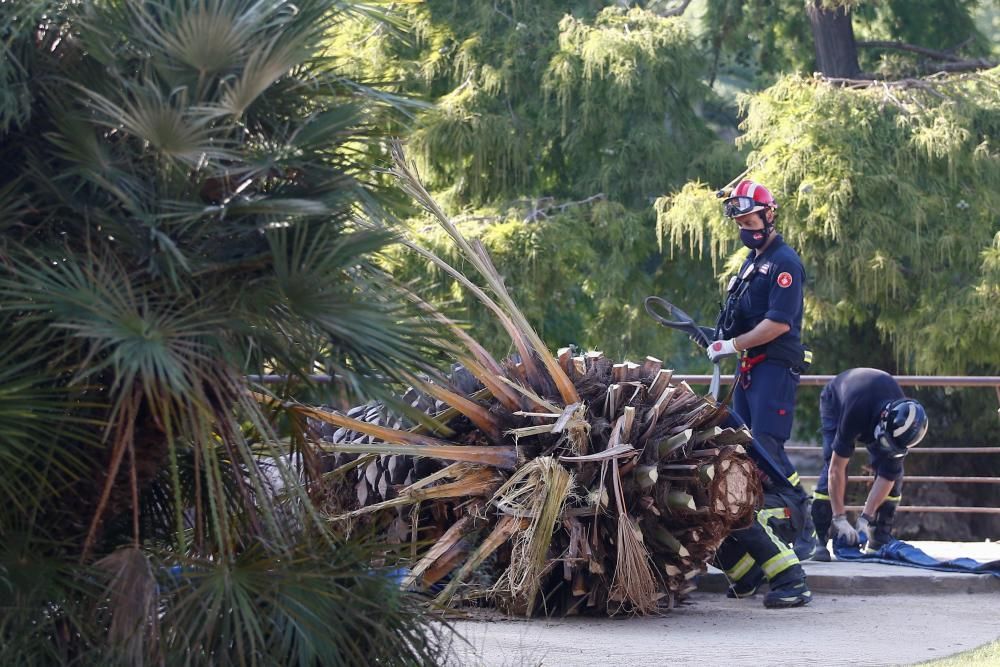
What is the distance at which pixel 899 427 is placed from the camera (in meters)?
8.39

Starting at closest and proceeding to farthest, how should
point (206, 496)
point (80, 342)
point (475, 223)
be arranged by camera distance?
point (80, 342), point (206, 496), point (475, 223)

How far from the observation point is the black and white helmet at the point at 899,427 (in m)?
8.38

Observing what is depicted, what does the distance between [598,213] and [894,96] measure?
325cm

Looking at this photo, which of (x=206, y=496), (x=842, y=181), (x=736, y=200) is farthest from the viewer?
(x=842, y=181)

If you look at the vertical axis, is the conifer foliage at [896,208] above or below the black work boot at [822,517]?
above

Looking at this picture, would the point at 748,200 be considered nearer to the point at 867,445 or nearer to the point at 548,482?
the point at 867,445

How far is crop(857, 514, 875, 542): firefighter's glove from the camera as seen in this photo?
882 centimetres

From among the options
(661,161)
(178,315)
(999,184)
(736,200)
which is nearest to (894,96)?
(999,184)

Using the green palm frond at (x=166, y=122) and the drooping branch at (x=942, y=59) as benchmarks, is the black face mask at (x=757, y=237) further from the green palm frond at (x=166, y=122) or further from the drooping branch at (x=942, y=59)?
the drooping branch at (x=942, y=59)

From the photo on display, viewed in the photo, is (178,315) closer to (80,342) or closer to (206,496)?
(80,342)

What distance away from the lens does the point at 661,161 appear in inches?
585

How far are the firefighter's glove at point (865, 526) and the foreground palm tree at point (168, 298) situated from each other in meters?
5.77

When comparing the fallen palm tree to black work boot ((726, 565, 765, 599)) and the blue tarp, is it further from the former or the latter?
the blue tarp

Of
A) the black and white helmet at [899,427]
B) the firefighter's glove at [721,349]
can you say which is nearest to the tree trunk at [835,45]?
the black and white helmet at [899,427]
